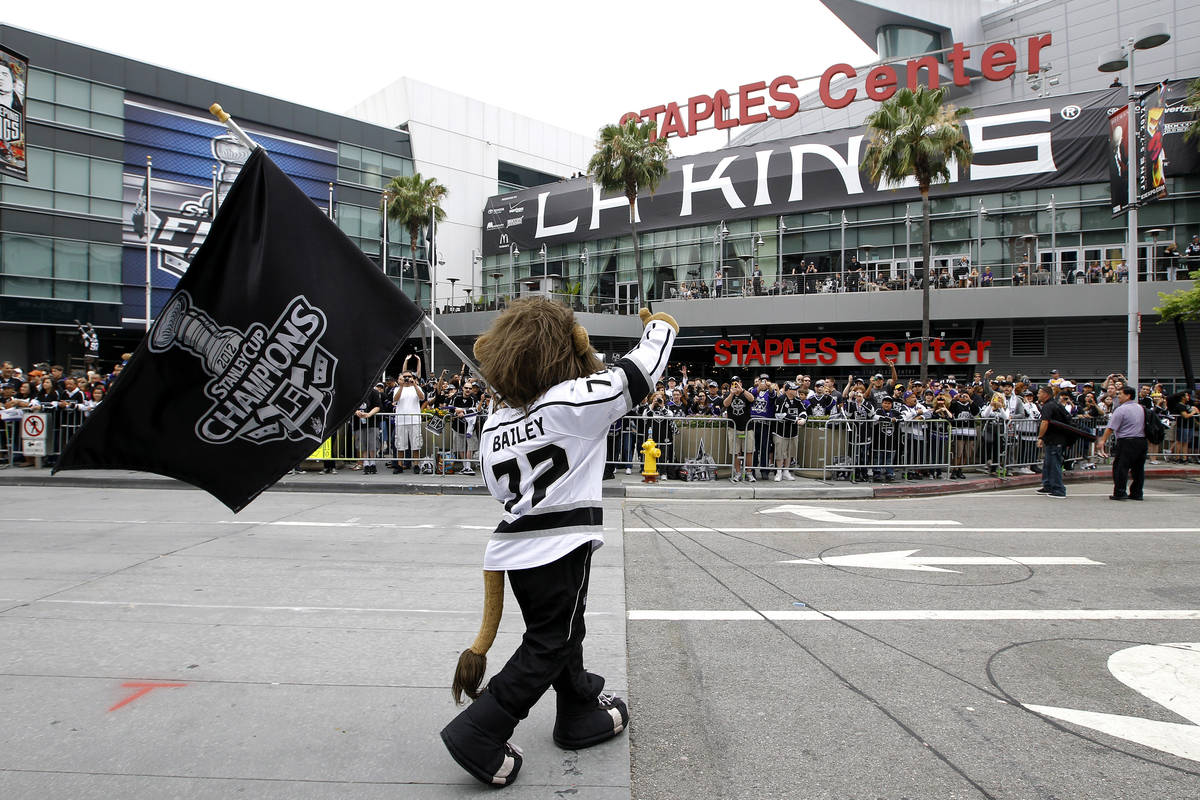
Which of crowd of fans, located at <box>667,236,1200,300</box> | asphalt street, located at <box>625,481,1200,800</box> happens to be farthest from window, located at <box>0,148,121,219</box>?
asphalt street, located at <box>625,481,1200,800</box>

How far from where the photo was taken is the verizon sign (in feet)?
96.5

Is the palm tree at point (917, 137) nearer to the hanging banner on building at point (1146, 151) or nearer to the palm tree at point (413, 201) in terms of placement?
the hanging banner on building at point (1146, 151)

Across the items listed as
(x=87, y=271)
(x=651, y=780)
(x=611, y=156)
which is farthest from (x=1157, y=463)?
(x=87, y=271)

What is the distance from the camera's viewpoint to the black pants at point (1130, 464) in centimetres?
1138

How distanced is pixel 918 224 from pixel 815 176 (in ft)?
16.8

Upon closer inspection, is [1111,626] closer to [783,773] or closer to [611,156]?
[783,773]

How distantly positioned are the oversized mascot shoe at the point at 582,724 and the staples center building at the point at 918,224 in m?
24.8

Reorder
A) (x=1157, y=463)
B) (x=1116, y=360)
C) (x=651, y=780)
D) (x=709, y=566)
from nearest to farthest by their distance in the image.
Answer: (x=651, y=780) → (x=709, y=566) → (x=1157, y=463) → (x=1116, y=360)

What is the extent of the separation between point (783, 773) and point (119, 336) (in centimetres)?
4121

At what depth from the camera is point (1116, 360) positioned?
29688 millimetres

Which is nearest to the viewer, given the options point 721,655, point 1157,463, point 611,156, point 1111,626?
point 721,655

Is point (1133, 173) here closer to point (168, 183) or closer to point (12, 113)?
point (12, 113)

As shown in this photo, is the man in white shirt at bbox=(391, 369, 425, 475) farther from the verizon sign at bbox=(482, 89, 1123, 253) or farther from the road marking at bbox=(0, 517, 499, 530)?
the verizon sign at bbox=(482, 89, 1123, 253)

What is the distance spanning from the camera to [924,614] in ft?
17.4
